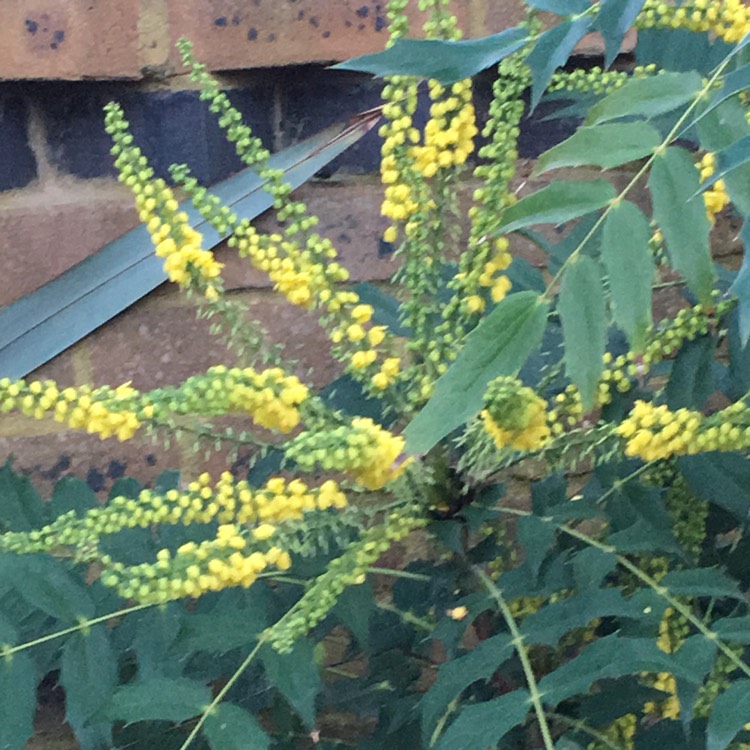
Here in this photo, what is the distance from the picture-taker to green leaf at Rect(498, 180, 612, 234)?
1.06 ft

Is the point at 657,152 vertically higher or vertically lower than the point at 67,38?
lower

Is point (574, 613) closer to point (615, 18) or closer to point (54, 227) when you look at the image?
point (615, 18)

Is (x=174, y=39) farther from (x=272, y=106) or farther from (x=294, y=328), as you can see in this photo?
(x=294, y=328)

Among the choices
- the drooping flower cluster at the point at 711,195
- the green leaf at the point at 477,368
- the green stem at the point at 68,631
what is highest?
the drooping flower cluster at the point at 711,195

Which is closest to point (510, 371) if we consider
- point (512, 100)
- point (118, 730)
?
point (512, 100)

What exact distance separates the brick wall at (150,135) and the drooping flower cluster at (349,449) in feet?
1.20

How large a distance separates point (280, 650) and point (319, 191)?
0.43 m

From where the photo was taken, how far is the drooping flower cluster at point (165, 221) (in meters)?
0.40

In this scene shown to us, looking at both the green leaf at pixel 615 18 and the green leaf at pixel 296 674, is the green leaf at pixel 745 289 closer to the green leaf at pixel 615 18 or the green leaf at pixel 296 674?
the green leaf at pixel 615 18

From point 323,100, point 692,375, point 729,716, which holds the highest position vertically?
point 323,100

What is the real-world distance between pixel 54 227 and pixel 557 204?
19.6 inches

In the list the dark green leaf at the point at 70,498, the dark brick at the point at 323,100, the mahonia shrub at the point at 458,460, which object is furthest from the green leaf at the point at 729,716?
the dark brick at the point at 323,100

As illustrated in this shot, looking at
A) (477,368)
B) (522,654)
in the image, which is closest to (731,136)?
(477,368)

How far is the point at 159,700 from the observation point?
0.41m
